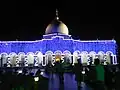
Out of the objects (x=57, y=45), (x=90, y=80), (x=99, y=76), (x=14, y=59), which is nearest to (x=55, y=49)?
(x=57, y=45)

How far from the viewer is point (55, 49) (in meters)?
56.3

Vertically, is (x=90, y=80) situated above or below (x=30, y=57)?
below

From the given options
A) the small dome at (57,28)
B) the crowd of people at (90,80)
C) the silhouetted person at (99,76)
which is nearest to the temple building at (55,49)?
the small dome at (57,28)

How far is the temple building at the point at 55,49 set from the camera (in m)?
56.3

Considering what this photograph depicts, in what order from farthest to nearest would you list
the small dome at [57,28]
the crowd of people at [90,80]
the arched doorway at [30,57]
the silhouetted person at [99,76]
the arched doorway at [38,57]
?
the small dome at [57,28] < the arched doorway at [38,57] < the arched doorway at [30,57] < the crowd of people at [90,80] < the silhouetted person at [99,76]

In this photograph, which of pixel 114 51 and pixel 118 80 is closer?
pixel 118 80

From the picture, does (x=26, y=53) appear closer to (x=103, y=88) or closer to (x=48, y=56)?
(x=48, y=56)

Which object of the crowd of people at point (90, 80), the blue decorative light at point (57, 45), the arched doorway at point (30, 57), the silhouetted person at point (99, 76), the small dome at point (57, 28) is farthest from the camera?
the small dome at point (57, 28)

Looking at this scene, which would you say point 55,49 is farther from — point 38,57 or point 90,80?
point 90,80

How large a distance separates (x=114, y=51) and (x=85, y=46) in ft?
16.1

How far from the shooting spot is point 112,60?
5772 centimetres

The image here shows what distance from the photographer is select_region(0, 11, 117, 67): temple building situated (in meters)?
56.3

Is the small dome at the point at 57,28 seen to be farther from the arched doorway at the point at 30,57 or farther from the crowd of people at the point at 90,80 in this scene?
the crowd of people at the point at 90,80

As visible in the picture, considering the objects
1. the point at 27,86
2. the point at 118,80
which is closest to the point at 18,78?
the point at 27,86
